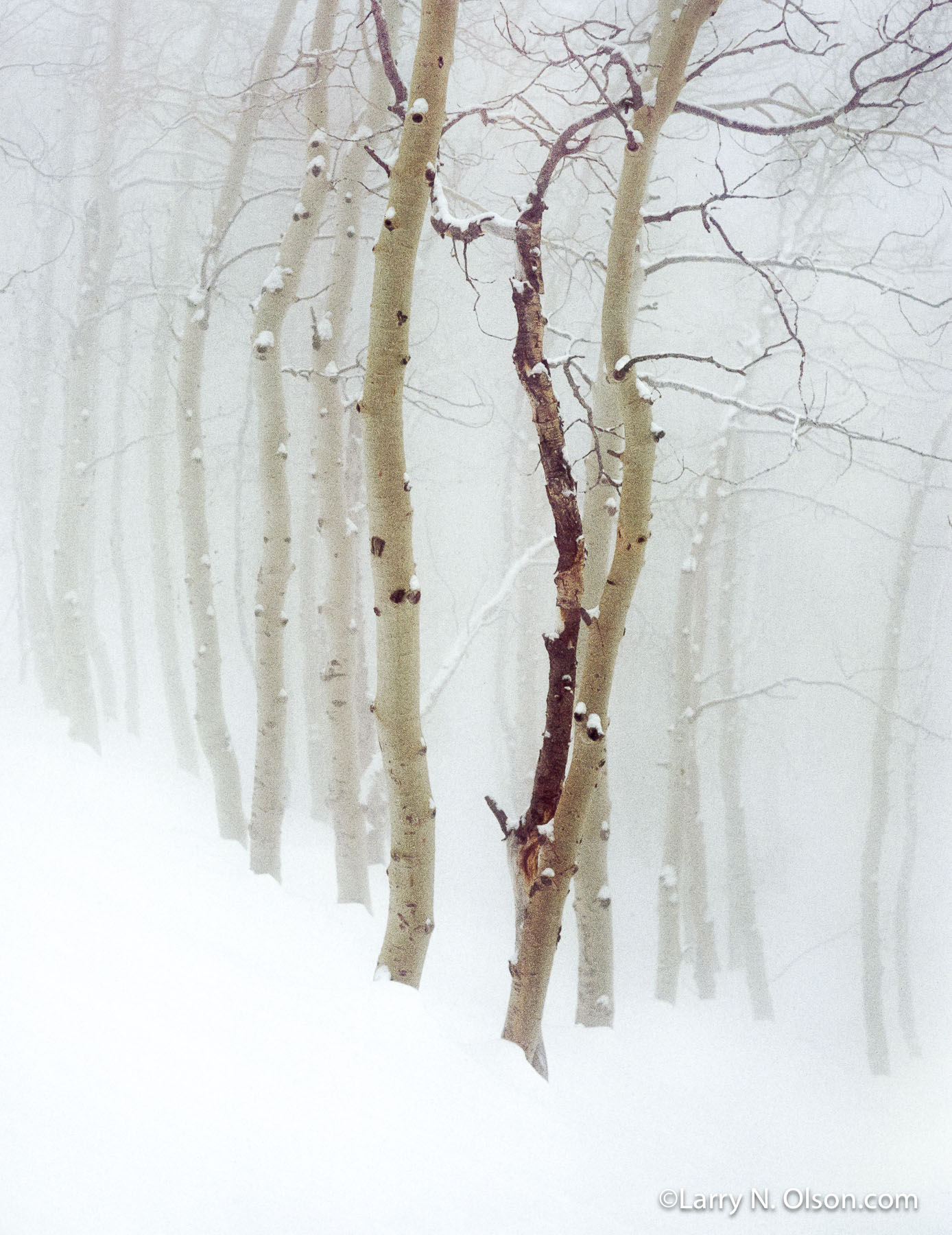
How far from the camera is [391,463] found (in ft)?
6.20

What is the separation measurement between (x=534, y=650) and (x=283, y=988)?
5500mm

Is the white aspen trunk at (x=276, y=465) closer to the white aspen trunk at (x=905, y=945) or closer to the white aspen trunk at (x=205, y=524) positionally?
the white aspen trunk at (x=205, y=524)

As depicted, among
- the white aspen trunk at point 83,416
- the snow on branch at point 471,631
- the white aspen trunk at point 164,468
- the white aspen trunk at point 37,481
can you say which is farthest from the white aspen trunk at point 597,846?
the white aspen trunk at point 37,481

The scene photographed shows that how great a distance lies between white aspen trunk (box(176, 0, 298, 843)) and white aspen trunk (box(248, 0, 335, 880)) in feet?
2.01

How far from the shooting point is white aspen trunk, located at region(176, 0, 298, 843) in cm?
388

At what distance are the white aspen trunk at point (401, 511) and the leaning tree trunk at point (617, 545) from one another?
0.36m

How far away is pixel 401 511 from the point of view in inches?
75.7

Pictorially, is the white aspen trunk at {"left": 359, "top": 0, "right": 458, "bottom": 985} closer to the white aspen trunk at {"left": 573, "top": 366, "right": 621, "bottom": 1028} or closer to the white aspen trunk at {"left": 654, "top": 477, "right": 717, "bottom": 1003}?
the white aspen trunk at {"left": 573, "top": 366, "right": 621, "bottom": 1028}

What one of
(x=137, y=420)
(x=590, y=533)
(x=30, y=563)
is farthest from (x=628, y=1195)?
(x=137, y=420)

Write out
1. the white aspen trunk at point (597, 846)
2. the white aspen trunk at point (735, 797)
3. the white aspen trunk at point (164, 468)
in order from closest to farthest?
the white aspen trunk at point (597, 846)
the white aspen trunk at point (164, 468)
the white aspen trunk at point (735, 797)

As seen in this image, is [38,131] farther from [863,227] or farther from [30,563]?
[863,227]

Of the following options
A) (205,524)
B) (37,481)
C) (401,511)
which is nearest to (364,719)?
(205,524)

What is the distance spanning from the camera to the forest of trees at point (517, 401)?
209 cm

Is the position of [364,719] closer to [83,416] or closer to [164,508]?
[164,508]
